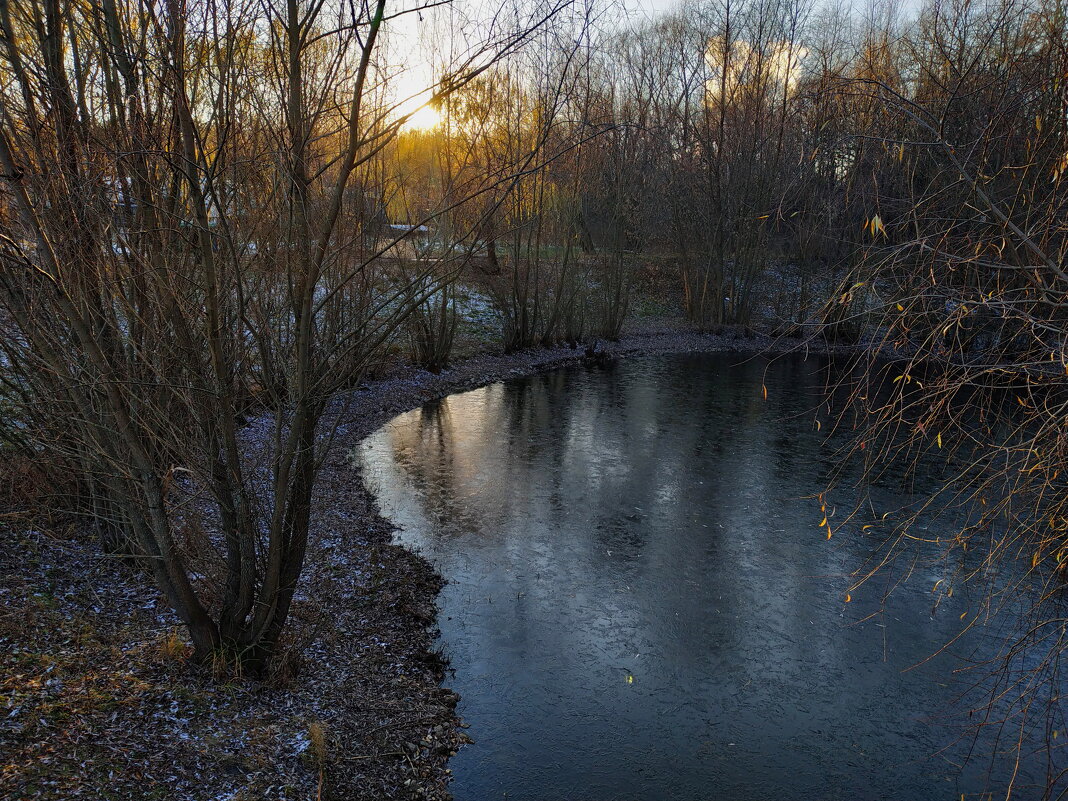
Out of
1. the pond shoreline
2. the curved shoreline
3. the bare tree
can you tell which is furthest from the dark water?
the bare tree

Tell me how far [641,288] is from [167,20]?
34411 mm

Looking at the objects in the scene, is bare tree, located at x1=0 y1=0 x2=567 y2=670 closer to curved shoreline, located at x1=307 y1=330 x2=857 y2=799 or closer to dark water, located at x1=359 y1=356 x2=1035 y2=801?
curved shoreline, located at x1=307 y1=330 x2=857 y2=799

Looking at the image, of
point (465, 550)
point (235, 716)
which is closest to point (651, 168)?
point (465, 550)

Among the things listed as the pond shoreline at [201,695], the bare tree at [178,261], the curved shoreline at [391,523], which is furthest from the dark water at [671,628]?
the bare tree at [178,261]

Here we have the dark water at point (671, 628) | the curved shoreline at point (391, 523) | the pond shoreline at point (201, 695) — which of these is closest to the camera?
the pond shoreline at point (201, 695)

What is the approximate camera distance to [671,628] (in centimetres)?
875

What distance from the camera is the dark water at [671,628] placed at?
649 centimetres

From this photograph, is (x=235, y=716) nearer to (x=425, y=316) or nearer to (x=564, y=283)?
(x=425, y=316)

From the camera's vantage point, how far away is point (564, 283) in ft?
89.6

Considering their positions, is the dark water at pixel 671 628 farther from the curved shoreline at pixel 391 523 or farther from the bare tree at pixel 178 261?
the bare tree at pixel 178 261

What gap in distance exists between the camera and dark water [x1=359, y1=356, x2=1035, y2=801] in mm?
6492

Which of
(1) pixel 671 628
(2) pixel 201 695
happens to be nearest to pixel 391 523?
(1) pixel 671 628

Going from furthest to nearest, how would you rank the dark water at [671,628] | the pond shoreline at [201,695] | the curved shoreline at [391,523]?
the dark water at [671,628] → the curved shoreline at [391,523] → the pond shoreline at [201,695]

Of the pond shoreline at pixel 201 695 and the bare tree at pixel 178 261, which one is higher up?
the bare tree at pixel 178 261
